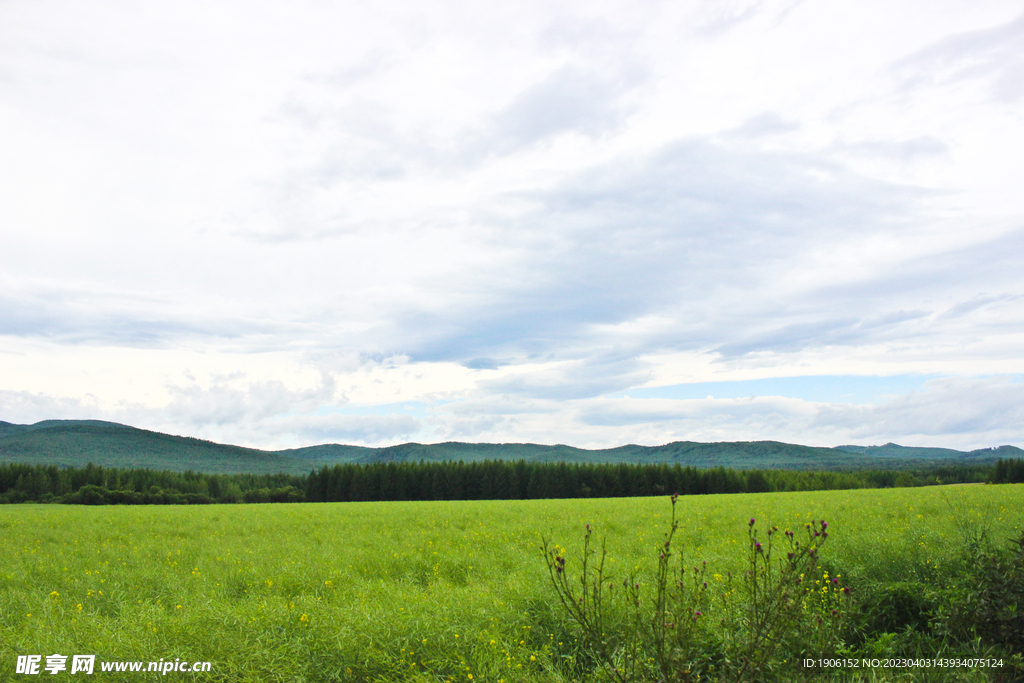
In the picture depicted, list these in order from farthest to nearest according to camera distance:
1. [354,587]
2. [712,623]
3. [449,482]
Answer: [449,482]
[354,587]
[712,623]

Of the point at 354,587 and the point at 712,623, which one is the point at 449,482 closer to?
the point at 354,587

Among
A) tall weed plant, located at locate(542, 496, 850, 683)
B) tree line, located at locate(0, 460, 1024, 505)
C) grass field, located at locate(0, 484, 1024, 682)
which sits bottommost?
tree line, located at locate(0, 460, 1024, 505)

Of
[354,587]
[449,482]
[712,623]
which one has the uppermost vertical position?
[712,623]

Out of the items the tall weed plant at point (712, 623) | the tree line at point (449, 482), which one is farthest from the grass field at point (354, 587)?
the tree line at point (449, 482)

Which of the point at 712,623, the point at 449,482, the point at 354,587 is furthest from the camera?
the point at 449,482

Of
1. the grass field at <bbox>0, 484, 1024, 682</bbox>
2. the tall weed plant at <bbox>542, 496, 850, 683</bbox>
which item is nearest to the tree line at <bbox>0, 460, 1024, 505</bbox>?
the grass field at <bbox>0, 484, 1024, 682</bbox>

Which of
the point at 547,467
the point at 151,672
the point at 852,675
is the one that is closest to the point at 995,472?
the point at 547,467

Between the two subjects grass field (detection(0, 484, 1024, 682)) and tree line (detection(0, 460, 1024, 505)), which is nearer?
grass field (detection(0, 484, 1024, 682))

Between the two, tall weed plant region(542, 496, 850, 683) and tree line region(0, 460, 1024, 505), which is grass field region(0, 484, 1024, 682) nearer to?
tall weed plant region(542, 496, 850, 683)

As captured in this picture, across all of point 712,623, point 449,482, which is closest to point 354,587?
point 712,623

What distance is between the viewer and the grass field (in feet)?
21.0

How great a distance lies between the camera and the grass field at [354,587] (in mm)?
6398

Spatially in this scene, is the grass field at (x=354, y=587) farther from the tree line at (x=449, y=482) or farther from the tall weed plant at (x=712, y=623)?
the tree line at (x=449, y=482)

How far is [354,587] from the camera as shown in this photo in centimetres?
993
